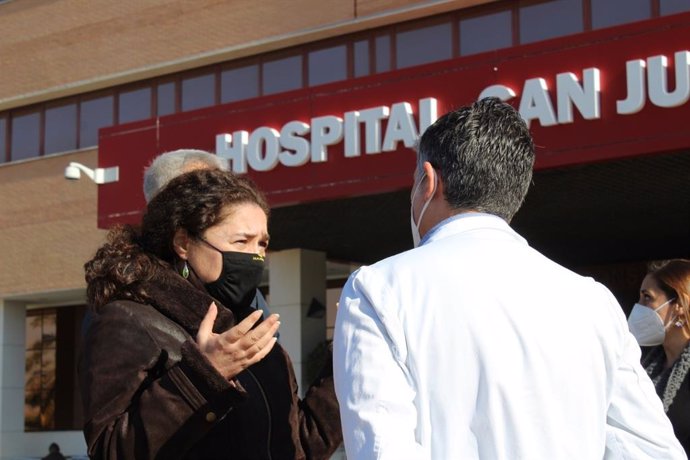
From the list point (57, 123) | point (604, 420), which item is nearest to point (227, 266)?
point (604, 420)

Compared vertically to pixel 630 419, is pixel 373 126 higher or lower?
higher

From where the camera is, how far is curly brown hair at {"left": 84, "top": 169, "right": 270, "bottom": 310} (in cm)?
325

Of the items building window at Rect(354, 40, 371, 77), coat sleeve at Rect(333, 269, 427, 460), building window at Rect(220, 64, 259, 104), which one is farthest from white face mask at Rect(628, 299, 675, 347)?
building window at Rect(220, 64, 259, 104)

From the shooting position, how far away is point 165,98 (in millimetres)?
22875

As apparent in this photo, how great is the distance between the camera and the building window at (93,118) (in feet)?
77.9

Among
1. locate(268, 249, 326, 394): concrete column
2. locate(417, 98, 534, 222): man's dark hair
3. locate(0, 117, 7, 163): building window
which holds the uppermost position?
locate(0, 117, 7, 163): building window

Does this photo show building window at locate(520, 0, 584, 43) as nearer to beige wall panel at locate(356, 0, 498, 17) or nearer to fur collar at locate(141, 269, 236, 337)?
beige wall panel at locate(356, 0, 498, 17)

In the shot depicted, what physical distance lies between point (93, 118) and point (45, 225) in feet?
8.11

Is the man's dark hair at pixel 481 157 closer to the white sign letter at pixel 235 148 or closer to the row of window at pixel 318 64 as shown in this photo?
the white sign letter at pixel 235 148

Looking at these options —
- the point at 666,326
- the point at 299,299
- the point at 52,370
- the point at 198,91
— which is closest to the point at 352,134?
the point at 299,299

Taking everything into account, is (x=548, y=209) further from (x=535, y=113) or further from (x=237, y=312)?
(x=237, y=312)

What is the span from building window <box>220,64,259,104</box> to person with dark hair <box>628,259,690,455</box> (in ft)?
50.6

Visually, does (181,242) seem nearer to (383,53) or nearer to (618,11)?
(618,11)

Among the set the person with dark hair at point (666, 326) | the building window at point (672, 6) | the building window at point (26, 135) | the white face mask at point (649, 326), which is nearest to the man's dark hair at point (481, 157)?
the person with dark hair at point (666, 326)
